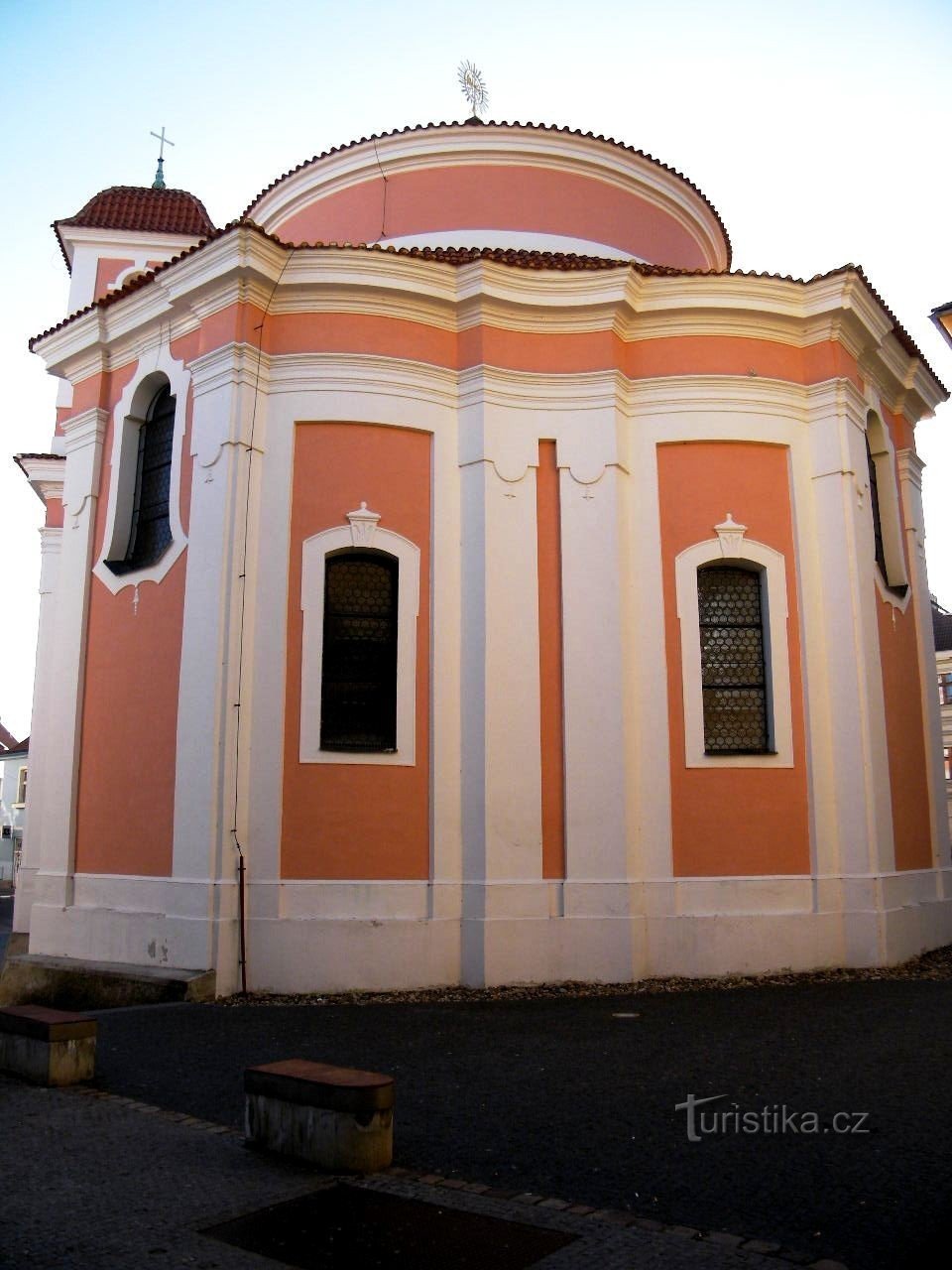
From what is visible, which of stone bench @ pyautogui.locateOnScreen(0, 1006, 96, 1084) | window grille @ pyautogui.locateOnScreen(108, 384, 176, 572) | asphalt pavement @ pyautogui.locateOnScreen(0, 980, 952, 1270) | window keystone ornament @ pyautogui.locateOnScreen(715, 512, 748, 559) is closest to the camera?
asphalt pavement @ pyautogui.locateOnScreen(0, 980, 952, 1270)

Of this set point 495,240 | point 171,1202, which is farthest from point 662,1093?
point 495,240

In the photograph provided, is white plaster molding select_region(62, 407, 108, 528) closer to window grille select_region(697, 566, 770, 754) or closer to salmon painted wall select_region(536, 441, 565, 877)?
salmon painted wall select_region(536, 441, 565, 877)

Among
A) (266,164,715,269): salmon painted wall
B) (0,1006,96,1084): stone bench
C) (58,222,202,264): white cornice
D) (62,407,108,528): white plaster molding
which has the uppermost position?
(58,222,202,264): white cornice

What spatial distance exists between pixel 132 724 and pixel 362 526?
11.2 feet

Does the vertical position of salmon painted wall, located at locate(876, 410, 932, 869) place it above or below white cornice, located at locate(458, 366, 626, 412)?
below

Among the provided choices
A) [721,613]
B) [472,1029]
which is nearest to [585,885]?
[472,1029]

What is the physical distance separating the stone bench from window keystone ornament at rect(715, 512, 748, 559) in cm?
822

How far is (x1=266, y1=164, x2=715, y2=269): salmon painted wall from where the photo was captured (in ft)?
51.0

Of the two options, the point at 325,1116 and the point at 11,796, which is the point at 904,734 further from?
the point at 11,796

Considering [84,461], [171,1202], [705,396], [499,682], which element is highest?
[705,396]

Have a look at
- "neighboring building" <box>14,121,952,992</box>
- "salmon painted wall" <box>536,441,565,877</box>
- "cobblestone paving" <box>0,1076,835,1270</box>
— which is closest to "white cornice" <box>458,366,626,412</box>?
"neighboring building" <box>14,121,952,992</box>

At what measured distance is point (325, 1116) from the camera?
5105 mm

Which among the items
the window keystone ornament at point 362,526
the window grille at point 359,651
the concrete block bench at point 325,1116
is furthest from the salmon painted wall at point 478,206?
the concrete block bench at point 325,1116

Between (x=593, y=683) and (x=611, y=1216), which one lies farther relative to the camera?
(x=593, y=683)
